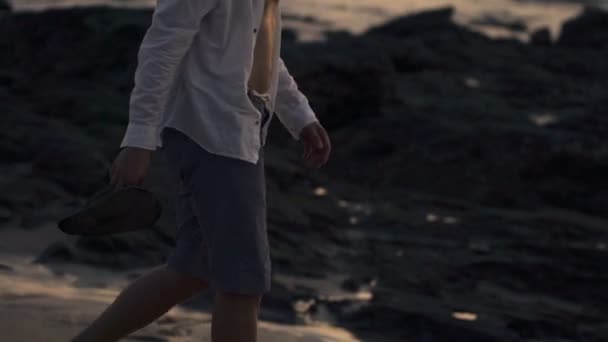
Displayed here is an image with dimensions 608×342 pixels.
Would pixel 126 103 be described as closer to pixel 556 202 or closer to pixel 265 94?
pixel 556 202

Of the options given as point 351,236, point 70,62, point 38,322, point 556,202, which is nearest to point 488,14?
point 70,62

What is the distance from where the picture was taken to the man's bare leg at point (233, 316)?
2953mm

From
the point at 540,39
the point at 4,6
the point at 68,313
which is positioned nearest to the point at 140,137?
the point at 68,313

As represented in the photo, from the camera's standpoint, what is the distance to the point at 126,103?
26.1 feet

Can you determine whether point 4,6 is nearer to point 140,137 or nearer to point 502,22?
point 140,137

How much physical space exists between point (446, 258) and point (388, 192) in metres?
1.73

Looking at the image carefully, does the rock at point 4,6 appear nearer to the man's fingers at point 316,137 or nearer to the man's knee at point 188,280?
the man's fingers at point 316,137

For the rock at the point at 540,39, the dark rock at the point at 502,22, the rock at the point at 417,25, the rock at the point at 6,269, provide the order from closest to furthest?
the rock at the point at 6,269 → the rock at the point at 417,25 → the rock at the point at 540,39 → the dark rock at the point at 502,22

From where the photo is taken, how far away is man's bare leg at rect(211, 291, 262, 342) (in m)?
2.95

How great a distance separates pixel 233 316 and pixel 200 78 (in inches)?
22.2

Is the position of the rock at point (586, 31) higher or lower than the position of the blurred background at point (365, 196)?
higher

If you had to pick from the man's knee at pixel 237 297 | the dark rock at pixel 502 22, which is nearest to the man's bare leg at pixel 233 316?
the man's knee at pixel 237 297

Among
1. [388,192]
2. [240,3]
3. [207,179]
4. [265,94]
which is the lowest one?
[388,192]

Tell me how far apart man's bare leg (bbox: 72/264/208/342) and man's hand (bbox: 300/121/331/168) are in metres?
0.55
